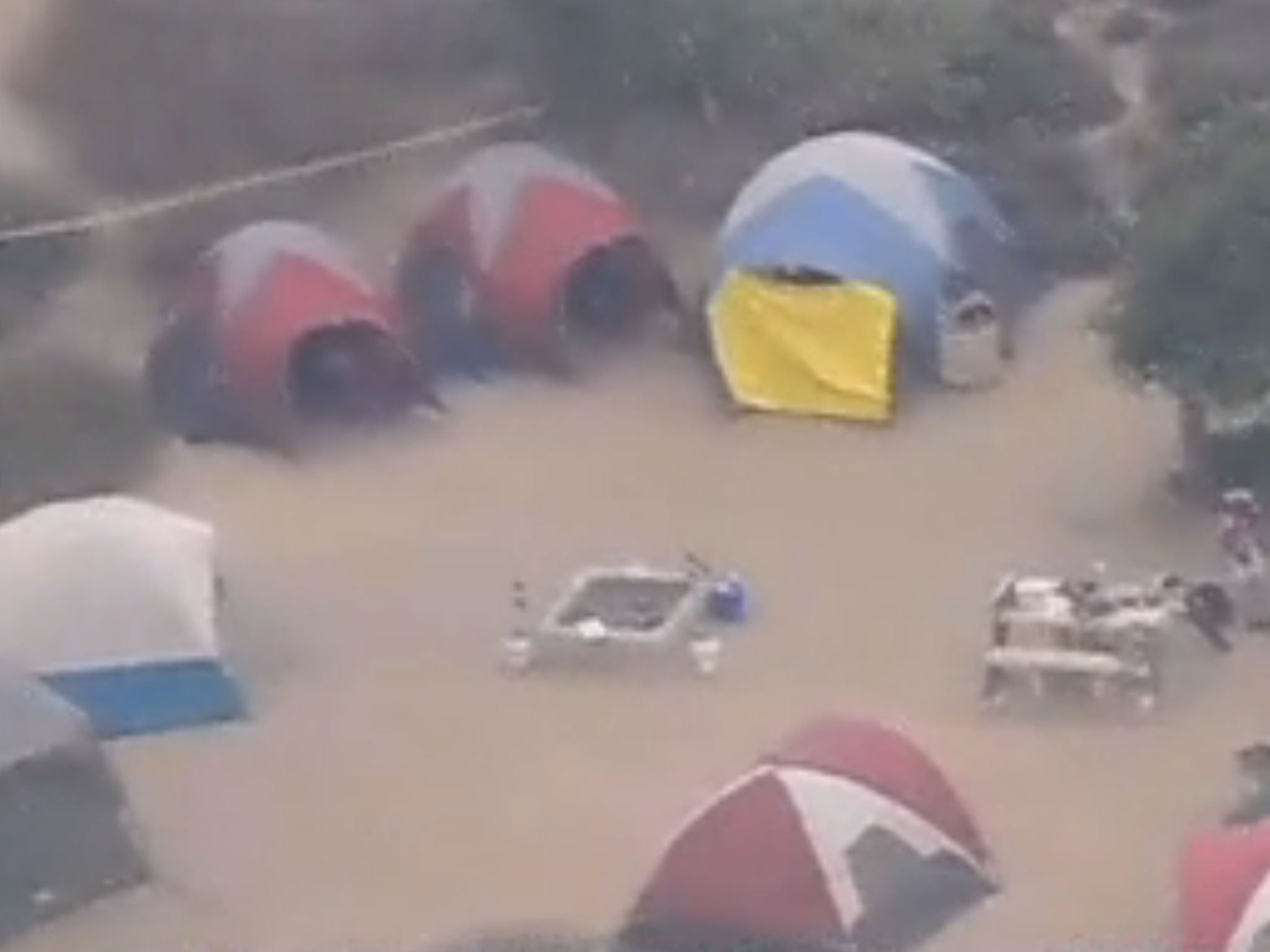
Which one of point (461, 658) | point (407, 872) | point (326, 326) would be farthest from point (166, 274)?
point (407, 872)

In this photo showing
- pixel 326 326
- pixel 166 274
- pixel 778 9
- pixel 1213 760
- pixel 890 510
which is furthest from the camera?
pixel 778 9

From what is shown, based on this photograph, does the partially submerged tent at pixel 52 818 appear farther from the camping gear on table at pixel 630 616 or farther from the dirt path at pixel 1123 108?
the dirt path at pixel 1123 108

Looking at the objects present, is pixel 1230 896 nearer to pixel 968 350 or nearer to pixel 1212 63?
pixel 968 350

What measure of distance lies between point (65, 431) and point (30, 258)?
324cm

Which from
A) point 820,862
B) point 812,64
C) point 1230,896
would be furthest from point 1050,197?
point 1230,896

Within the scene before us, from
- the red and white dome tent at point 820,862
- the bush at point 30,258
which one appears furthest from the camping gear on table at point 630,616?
the bush at point 30,258

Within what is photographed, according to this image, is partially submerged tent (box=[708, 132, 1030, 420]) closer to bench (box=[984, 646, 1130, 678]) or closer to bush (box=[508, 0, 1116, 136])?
bush (box=[508, 0, 1116, 136])

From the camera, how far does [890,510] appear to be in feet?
75.1

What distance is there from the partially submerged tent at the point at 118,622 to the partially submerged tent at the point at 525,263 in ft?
17.2

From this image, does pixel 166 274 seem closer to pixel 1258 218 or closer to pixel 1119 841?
Answer: pixel 1258 218

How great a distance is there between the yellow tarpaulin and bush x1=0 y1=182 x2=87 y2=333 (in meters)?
4.88

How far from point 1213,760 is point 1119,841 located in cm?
104

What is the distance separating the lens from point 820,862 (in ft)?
56.9

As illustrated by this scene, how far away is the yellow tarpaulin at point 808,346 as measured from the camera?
24.6 m
